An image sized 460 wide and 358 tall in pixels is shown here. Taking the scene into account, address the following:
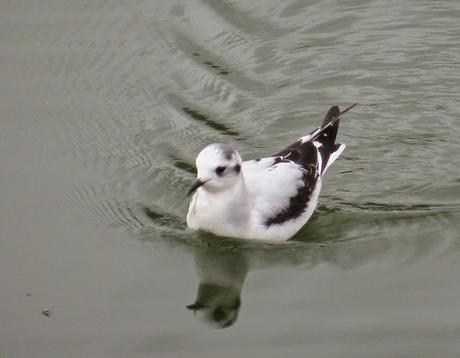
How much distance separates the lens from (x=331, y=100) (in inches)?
478

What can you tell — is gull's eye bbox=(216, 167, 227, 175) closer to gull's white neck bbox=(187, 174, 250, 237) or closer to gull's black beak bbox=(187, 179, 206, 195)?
gull's black beak bbox=(187, 179, 206, 195)

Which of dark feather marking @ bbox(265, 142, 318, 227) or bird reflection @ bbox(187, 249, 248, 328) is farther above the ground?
dark feather marking @ bbox(265, 142, 318, 227)

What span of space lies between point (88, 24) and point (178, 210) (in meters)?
4.34

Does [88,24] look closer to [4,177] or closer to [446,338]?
[4,177]

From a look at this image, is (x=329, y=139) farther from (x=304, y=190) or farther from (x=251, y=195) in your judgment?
(x=251, y=195)

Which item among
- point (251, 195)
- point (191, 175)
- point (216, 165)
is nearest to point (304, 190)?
point (251, 195)

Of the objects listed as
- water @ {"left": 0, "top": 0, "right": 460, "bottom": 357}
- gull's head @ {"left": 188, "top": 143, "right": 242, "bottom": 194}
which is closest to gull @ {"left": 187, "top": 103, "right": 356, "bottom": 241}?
gull's head @ {"left": 188, "top": 143, "right": 242, "bottom": 194}

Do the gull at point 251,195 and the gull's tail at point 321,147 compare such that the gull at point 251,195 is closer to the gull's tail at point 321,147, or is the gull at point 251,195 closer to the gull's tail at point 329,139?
the gull's tail at point 321,147

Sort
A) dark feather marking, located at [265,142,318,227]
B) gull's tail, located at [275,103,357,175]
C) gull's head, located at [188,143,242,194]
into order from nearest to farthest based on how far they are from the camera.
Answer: gull's head, located at [188,143,242,194], dark feather marking, located at [265,142,318,227], gull's tail, located at [275,103,357,175]

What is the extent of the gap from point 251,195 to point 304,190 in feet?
1.79

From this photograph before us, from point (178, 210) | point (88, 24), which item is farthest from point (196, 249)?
point (88, 24)

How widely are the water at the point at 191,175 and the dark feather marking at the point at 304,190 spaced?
0.85ft

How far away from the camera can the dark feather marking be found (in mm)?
9703

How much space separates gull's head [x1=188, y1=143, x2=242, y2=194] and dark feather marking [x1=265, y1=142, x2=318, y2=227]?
61 cm
